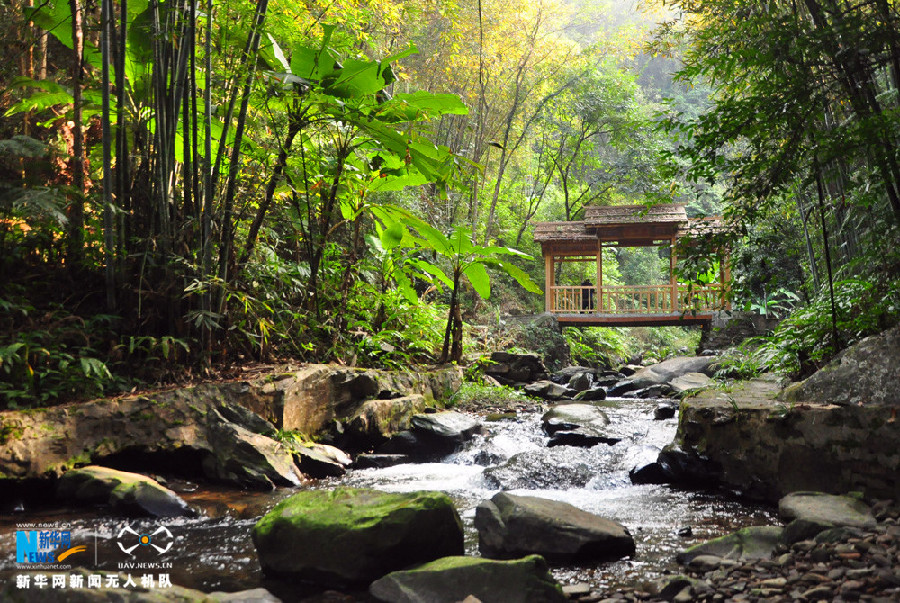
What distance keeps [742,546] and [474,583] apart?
4.22 ft

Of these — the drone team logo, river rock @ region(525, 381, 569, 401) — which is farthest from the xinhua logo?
river rock @ region(525, 381, 569, 401)

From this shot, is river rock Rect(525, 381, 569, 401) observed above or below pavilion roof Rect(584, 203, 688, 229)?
below

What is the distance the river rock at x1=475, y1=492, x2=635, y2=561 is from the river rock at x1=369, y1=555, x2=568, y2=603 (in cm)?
49

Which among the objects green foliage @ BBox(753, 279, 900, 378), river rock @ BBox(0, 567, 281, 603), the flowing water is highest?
green foliage @ BBox(753, 279, 900, 378)

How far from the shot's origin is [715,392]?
455 centimetres

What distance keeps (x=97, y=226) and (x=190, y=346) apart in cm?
105

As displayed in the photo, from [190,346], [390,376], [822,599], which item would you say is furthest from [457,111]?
[822,599]

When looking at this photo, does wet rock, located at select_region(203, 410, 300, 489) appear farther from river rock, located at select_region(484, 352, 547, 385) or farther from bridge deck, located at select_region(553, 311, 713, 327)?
bridge deck, located at select_region(553, 311, 713, 327)

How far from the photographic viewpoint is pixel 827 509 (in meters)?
2.99

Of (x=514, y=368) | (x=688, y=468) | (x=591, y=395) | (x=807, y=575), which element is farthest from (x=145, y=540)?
(x=514, y=368)

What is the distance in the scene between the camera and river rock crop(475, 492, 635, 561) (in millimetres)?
2730

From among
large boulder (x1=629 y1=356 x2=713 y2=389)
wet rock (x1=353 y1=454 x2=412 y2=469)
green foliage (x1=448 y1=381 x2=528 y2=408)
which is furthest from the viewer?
large boulder (x1=629 y1=356 x2=713 y2=389)

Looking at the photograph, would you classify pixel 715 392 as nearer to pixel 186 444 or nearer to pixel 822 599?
pixel 822 599

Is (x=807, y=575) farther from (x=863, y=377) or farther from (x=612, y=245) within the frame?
(x=612, y=245)
